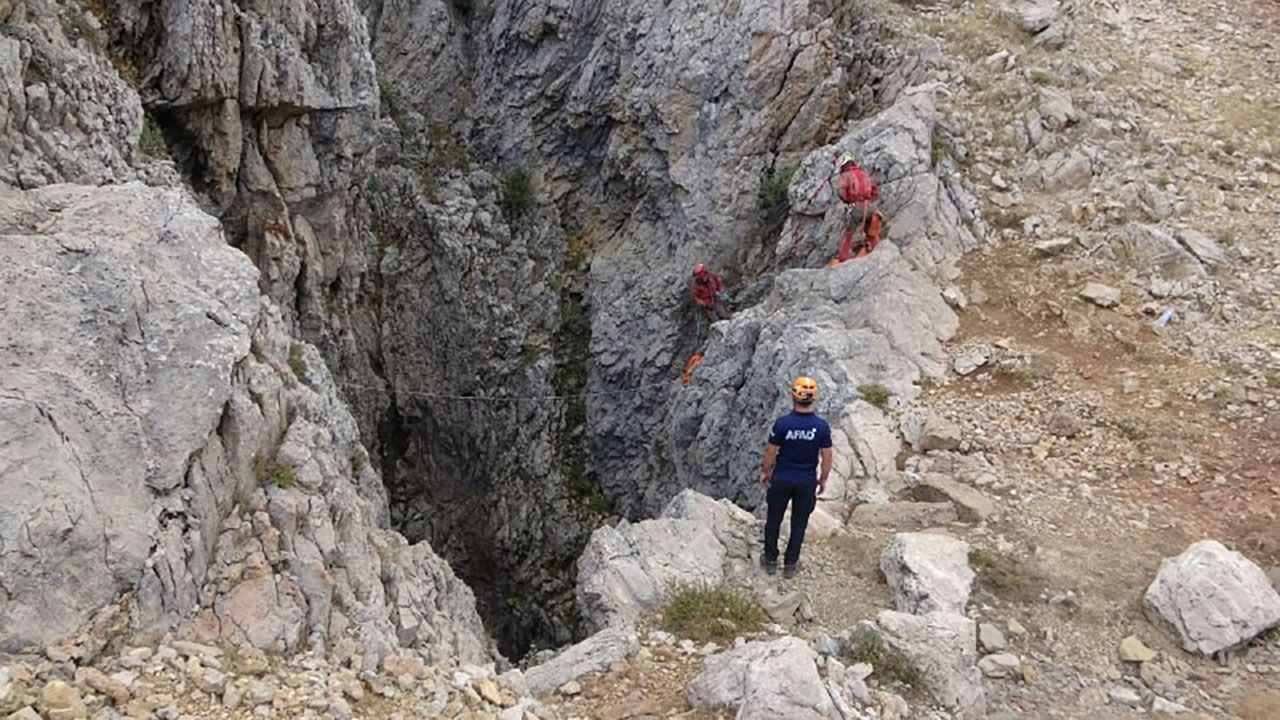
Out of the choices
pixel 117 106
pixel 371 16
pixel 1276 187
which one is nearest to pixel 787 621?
pixel 117 106

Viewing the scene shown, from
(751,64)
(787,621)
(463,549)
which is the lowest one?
(463,549)

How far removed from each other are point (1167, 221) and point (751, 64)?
8022 mm

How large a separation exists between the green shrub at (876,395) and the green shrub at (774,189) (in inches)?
264

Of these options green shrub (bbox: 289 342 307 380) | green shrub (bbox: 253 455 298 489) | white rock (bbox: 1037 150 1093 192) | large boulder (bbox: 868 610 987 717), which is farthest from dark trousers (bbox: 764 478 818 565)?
white rock (bbox: 1037 150 1093 192)

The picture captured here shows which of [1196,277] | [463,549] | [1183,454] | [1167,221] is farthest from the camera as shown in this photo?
[463,549]

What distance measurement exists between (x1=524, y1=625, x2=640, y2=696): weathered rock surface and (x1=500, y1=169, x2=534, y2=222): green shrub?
1615cm

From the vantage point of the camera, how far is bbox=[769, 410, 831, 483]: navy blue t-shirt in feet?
25.1

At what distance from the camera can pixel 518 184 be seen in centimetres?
2228

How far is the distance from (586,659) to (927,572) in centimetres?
321

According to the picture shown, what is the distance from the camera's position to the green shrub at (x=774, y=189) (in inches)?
673

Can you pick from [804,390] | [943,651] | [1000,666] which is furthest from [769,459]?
[1000,666]

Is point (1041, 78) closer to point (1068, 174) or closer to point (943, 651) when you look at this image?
point (1068, 174)

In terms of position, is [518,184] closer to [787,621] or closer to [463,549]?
[463,549]

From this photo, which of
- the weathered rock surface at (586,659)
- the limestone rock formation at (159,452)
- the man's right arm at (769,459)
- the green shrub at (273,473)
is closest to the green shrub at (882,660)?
the man's right arm at (769,459)
